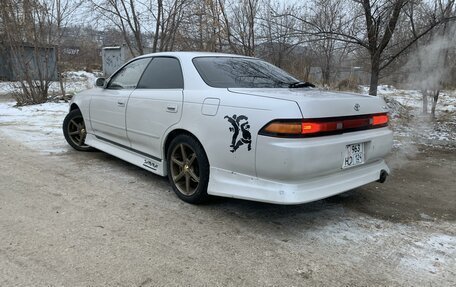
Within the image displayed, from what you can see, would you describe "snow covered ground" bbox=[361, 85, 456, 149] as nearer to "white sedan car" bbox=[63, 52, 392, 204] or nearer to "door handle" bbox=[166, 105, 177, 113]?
"white sedan car" bbox=[63, 52, 392, 204]

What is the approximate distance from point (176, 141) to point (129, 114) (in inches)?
36.7

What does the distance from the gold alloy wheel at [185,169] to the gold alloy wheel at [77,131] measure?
2.42 metres

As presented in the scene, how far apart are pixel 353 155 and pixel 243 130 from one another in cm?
99

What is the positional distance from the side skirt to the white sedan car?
0.05 feet

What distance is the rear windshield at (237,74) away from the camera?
3.66 m

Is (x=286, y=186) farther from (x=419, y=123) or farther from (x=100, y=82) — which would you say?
(x=419, y=123)

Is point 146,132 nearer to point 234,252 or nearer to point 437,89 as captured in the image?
point 234,252

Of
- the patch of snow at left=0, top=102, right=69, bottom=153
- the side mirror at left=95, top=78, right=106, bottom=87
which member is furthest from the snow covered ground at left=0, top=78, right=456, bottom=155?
the side mirror at left=95, top=78, right=106, bottom=87

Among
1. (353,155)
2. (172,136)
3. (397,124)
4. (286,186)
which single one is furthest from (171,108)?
(397,124)

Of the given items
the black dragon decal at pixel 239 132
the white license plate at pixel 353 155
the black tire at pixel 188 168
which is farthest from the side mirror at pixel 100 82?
the white license plate at pixel 353 155

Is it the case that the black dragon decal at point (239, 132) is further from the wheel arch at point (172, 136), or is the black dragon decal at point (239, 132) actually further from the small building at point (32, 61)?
the small building at point (32, 61)

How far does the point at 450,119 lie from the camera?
9.08m

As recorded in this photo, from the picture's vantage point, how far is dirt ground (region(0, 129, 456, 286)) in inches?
98.5

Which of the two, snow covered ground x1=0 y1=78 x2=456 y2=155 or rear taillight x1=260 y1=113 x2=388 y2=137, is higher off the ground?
rear taillight x1=260 y1=113 x2=388 y2=137
